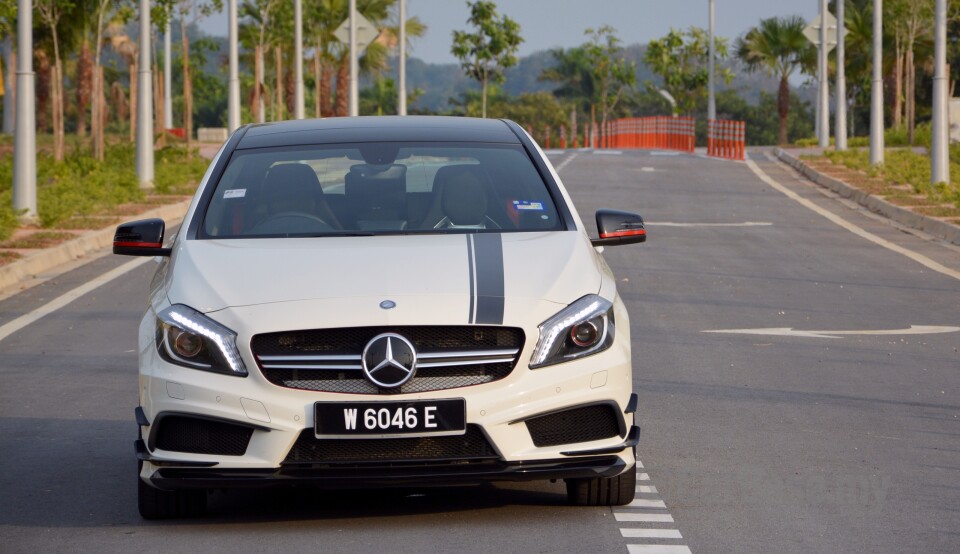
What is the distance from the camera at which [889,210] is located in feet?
75.0

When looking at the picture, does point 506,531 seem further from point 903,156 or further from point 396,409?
point 903,156

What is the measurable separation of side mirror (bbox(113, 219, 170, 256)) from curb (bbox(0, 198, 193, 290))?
7936mm

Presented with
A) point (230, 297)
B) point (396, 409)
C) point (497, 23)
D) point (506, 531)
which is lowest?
point (506, 531)

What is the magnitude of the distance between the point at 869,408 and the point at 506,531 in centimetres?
327

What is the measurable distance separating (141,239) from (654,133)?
174 ft

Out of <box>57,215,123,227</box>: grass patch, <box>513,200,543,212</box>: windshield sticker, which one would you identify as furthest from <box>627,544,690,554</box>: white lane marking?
<box>57,215,123,227</box>: grass patch

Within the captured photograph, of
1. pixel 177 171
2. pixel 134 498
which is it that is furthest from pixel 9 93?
pixel 134 498

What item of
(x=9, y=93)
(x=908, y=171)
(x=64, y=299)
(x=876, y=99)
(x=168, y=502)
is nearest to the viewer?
(x=168, y=502)

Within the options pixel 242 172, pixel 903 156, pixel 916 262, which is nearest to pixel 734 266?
pixel 916 262

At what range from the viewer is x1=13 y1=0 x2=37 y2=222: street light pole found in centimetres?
1969

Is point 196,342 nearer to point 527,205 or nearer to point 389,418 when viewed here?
point 389,418

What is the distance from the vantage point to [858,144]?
161 feet

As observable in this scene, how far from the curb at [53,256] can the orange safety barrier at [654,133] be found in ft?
110

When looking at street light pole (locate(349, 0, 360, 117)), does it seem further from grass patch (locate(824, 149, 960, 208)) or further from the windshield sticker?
the windshield sticker
